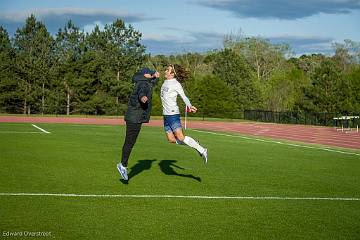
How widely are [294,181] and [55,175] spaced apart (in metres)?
4.69

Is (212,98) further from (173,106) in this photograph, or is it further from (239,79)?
(173,106)

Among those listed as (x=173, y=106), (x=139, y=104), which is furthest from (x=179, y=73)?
(x=139, y=104)

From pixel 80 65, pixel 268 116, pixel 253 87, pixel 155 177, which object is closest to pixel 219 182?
pixel 155 177

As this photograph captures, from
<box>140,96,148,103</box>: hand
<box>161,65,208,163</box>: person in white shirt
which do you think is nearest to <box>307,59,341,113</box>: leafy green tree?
<box>161,65,208,163</box>: person in white shirt

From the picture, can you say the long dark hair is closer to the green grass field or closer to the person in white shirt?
the person in white shirt

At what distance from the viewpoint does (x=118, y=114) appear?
63.8 m

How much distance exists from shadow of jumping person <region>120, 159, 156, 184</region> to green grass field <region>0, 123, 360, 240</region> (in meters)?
0.02

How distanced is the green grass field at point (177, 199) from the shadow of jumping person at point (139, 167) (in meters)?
0.02

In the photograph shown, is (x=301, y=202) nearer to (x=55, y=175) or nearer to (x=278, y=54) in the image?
(x=55, y=175)

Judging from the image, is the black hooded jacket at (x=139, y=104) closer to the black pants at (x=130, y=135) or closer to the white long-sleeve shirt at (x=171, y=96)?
the black pants at (x=130, y=135)

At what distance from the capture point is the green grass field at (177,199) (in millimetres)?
6438

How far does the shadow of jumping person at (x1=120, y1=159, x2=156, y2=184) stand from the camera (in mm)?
11470

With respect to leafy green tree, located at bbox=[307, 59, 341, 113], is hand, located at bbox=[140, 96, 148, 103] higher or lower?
lower

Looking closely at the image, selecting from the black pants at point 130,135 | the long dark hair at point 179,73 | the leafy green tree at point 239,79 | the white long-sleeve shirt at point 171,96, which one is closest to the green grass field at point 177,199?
the black pants at point 130,135
